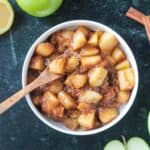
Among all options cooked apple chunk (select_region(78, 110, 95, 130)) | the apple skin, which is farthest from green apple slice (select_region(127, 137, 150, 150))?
the apple skin

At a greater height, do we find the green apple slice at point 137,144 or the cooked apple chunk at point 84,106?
the cooked apple chunk at point 84,106

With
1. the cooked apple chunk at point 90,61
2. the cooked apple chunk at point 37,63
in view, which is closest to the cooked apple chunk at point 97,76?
the cooked apple chunk at point 90,61

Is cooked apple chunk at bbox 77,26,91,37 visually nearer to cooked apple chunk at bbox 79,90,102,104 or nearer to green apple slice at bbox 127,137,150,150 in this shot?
cooked apple chunk at bbox 79,90,102,104

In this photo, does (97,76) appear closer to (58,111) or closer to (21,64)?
(58,111)

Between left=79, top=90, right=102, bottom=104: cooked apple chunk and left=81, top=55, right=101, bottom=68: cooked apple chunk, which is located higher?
left=81, top=55, right=101, bottom=68: cooked apple chunk

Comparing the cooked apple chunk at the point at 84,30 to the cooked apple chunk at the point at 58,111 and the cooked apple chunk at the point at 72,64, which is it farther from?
the cooked apple chunk at the point at 58,111

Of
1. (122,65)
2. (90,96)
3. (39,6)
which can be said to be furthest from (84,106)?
(39,6)
